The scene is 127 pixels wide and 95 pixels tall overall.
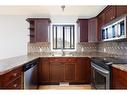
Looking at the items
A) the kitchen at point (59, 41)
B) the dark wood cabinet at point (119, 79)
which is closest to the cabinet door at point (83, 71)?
the kitchen at point (59, 41)

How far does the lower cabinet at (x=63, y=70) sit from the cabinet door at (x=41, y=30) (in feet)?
2.45

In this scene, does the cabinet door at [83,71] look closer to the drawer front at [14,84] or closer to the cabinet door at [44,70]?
the cabinet door at [44,70]

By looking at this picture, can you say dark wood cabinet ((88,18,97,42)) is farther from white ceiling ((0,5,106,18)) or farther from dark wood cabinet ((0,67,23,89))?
dark wood cabinet ((0,67,23,89))

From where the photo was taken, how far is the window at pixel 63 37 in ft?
19.8

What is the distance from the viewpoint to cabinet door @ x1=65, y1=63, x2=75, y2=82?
201 inches

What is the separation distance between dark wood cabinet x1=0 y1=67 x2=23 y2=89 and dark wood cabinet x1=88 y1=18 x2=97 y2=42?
9.86ft

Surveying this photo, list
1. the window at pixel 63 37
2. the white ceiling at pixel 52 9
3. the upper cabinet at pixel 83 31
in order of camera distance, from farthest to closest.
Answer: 1. the window at pixel 63 37
2. the upper cabinet at pixel 83 31
3. the white ceiling at pixel 52 9

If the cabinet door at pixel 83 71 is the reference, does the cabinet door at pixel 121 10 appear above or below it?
above

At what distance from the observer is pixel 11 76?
2.28 metres

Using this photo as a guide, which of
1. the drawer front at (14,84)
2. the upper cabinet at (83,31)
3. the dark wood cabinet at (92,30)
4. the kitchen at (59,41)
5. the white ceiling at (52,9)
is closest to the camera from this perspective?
the drawer front at (14,84)

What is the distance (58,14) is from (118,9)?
2847 mm

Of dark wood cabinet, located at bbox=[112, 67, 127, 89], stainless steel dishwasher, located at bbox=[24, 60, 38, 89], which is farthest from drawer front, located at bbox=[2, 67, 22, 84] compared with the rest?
dark wood cabinet, located at bbox=[112, 67, 127, 89]
